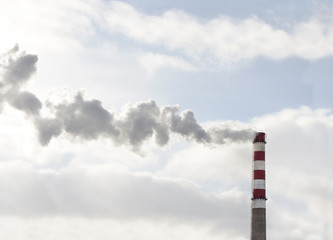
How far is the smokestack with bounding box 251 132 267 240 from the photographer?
5288 centimetres

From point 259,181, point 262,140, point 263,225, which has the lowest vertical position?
point 263,225

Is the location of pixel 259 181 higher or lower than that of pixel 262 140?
lower

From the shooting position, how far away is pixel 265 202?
5409 cm

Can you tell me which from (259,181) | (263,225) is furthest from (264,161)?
(263,225)

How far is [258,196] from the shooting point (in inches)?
2125

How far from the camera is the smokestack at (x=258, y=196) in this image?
52875 mm

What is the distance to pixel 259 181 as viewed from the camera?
5431cm

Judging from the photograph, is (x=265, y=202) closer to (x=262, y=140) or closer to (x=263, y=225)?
(x=263, y=225)

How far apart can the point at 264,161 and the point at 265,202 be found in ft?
13.9

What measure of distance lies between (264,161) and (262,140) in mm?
2438

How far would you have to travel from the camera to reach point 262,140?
2216 inches

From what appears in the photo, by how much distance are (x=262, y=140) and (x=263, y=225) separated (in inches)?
355

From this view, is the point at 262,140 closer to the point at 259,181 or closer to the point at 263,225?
the point at 259,181

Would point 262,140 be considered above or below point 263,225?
above
